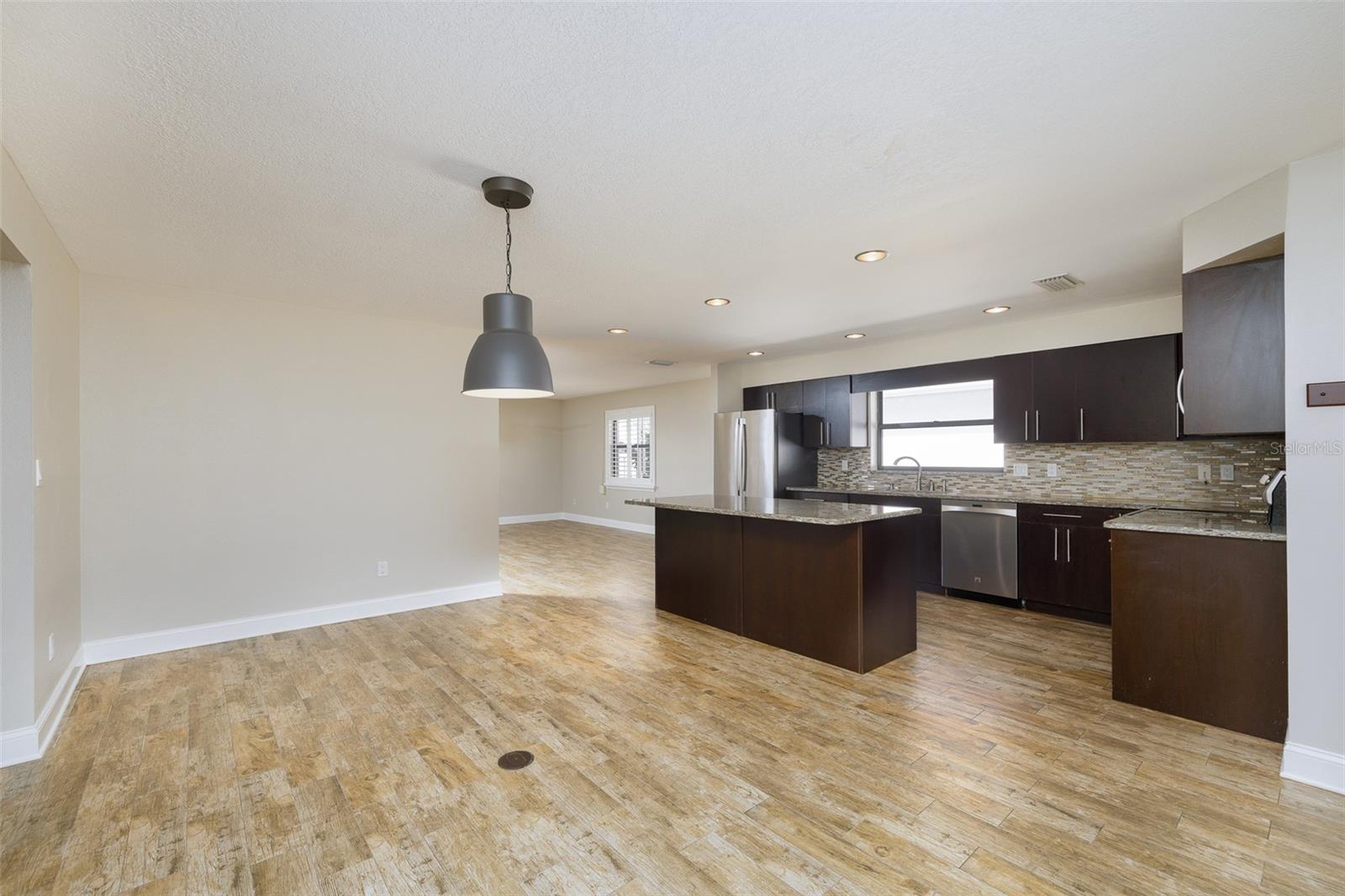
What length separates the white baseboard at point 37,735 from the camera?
2.46 m

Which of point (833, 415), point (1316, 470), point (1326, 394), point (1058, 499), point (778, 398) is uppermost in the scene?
point (778, 398)

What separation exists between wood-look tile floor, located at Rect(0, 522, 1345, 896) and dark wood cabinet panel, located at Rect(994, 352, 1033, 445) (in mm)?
1961

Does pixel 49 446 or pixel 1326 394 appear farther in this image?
pixel 49 446

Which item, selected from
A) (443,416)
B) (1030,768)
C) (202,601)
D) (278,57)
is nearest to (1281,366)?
(1030,768)

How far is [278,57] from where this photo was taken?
170 centimetres

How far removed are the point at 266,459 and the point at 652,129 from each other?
3.85m

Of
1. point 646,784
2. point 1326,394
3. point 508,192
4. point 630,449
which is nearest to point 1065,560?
point 1326,394

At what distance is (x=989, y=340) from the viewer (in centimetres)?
539

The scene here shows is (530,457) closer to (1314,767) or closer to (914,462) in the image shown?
(914,462)

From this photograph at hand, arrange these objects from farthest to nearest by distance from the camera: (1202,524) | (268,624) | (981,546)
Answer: (981,546), (268,624), (1202,524)

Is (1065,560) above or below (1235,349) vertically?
below

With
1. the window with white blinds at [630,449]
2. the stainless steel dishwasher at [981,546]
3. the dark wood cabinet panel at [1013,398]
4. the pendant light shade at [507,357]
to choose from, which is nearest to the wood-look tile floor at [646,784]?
the stainless steel dishwasher at [981,546]

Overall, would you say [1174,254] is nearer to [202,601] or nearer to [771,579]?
[771,579]

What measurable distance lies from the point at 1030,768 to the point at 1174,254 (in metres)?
3.03
